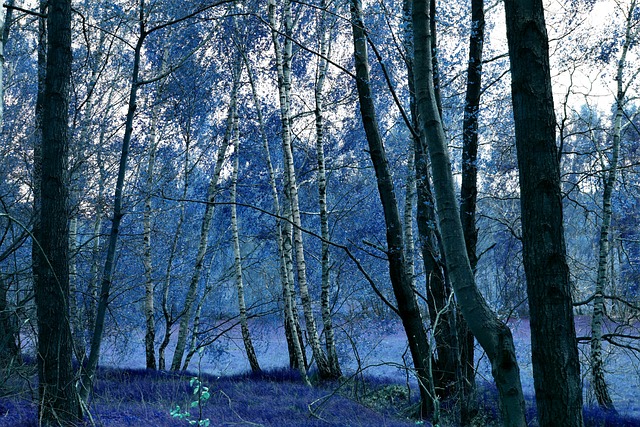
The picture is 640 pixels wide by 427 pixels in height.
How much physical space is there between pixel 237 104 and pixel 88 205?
3.34 meters

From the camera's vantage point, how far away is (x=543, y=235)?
3.04m

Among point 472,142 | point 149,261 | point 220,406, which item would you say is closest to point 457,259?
point 472,142

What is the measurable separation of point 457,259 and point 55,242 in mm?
3150

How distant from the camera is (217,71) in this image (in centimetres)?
1145

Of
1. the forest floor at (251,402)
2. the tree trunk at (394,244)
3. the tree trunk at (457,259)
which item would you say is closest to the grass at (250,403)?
the forest floor at (251,402)

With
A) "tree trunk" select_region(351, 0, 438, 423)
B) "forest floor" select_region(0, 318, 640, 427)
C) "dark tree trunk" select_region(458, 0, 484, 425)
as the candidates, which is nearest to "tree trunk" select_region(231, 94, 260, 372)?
"forest floor" select_region(0, 318, 640, 427)

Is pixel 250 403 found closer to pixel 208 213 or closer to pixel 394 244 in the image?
pixel 394 244

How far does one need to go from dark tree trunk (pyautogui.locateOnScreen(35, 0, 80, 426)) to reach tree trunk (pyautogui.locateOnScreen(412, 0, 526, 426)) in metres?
2.89

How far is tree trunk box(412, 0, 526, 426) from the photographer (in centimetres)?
283

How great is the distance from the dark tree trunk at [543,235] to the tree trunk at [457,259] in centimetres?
28

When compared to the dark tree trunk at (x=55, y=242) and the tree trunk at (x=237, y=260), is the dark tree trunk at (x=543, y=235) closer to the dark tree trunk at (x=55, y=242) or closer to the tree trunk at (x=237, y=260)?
the dark tree trunk at (x=55, y=242)

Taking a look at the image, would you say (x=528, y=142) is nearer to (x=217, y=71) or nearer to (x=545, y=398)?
(x=545, y=398)

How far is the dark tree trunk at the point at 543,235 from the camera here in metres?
3.04

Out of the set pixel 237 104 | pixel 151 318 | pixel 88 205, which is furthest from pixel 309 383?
pixel 237 104
